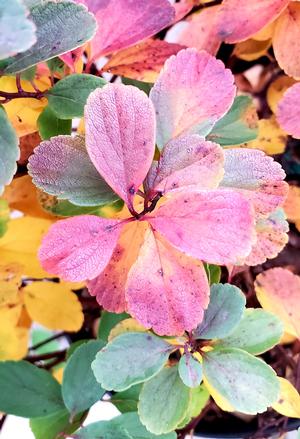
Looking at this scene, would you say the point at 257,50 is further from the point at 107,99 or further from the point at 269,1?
the point at 107,99

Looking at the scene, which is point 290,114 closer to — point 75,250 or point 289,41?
point 289,41

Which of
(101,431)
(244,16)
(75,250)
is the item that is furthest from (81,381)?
(244,16)

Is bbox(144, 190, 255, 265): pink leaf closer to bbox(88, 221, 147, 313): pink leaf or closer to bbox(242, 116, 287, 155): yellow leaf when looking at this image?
bbox(88, 221, 147, 313): pink leaf

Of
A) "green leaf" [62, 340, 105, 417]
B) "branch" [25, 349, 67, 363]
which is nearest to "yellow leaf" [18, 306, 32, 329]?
"branch" [25, 349, 67, 363]

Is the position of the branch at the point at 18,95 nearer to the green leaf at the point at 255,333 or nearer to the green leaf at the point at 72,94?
the green leaf at the point at 72,94

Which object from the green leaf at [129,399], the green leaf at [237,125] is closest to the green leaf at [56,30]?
the green leaf at [237,125]

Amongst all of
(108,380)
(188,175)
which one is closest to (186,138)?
(188,175)
